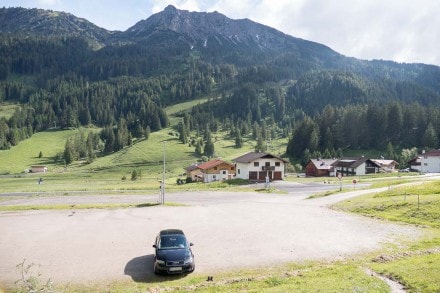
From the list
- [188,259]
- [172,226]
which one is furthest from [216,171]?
[188,259]

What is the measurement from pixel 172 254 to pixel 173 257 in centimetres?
27

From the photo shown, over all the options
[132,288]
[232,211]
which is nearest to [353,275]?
[132,288]

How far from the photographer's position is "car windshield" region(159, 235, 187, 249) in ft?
70.1

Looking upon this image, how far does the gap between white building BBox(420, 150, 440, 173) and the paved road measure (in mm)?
92659

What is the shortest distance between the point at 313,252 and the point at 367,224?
39.8ft

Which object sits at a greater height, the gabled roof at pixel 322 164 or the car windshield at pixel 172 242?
the gabled roof at pixel 322 164

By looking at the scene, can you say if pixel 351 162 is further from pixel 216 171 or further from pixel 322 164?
pixel 216 171

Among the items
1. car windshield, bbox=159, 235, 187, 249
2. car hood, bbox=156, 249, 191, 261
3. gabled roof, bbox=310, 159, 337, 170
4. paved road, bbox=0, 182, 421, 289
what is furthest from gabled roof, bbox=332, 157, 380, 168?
car hood, bbox=156, 249, 191, 261

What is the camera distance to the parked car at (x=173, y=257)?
19.6 metres

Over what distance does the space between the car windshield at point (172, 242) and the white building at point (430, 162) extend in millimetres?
118847

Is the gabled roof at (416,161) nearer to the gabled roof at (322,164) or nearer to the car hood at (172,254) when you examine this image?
the gabled roof at (322,164)


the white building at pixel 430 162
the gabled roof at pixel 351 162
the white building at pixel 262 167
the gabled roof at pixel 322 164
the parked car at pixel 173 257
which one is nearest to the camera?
the parked car at pixel 173 257

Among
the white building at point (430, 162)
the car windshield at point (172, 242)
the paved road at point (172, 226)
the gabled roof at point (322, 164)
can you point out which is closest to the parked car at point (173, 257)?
the car windshield at point (172, 242)

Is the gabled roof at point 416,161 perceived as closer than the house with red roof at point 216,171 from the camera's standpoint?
No
